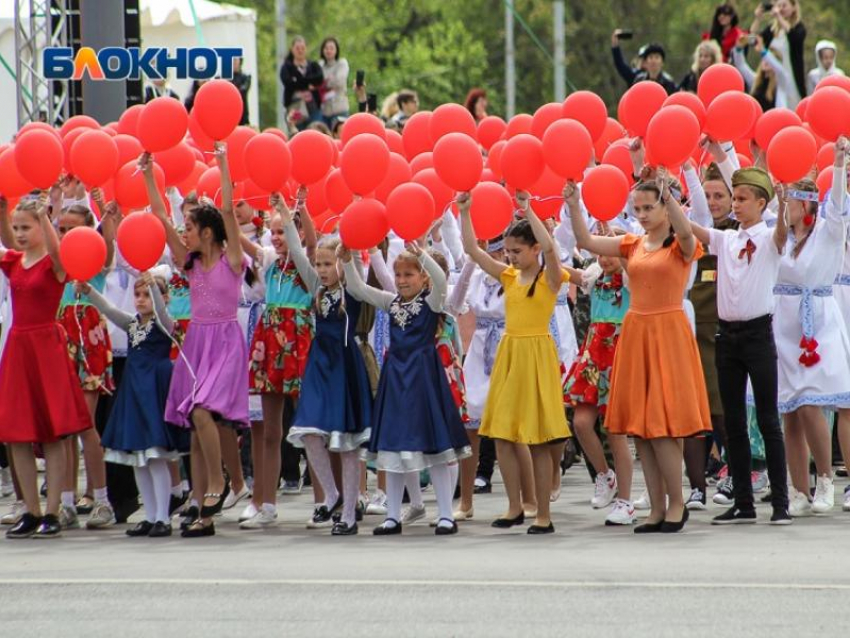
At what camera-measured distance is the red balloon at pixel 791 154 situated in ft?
31.1

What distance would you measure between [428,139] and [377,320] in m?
1.23

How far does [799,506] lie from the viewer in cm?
1011

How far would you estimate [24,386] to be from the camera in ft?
32.2

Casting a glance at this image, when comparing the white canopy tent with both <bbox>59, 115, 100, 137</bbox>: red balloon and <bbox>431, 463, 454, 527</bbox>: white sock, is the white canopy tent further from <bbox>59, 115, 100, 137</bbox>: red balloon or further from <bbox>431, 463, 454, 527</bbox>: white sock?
<bbox>431, 463, 454, 527</bbox>: white sock

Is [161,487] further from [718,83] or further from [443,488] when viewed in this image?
[718,83]

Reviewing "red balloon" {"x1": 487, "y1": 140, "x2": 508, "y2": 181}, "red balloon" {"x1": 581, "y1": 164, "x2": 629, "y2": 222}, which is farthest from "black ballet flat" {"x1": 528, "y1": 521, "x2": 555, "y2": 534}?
"red balloon" {"x1": 487, "y1": 140, "x2": 508, "y2": 181}

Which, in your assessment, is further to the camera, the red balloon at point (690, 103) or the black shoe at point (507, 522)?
the red balloon at point (690, 103)

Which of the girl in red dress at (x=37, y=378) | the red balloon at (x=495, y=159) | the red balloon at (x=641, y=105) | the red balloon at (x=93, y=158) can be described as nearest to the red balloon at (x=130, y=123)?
the red balloon at (x=93, y=158)

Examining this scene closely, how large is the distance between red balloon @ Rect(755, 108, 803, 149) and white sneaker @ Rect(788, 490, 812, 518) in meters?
2.04

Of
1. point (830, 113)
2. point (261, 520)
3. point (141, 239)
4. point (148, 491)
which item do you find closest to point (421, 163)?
point (141, 239)

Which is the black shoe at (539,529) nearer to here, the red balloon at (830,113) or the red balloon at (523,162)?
the red balloon at (523,162)

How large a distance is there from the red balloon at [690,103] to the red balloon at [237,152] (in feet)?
8.01

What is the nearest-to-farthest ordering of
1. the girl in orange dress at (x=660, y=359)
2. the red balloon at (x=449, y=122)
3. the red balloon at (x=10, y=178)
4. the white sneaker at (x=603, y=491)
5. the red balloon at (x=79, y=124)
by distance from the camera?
1. the girl in orange dress at (x=660, y=359)
2. the red balloon at (x=10, y=178)
3. the white sneaker at (x=603, y=491)
4. the red balloon at (x=79, y=124)
5. the red balloon at (x=449, y=122)

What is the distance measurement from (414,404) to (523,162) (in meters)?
1.44
